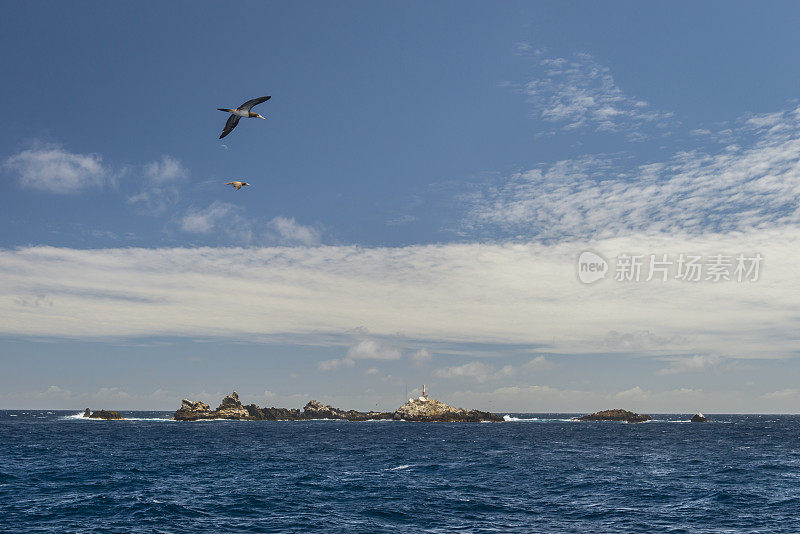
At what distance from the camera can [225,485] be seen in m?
56.0

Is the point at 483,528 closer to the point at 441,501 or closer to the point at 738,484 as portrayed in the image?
the point at 441,501

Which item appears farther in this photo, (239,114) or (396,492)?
(396,492)

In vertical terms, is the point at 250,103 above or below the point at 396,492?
above

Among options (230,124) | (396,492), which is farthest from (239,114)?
(396,492)

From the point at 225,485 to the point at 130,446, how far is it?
5827 centimetres

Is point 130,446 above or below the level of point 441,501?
below

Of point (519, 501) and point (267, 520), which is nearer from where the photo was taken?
point (267, 520)

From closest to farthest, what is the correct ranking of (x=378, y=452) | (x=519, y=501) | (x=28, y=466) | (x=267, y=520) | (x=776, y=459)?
(x=267, y=520)
(x=519, y=501)
(x=28, y=466)
(x=776, y=459)
(x=378, y=452)

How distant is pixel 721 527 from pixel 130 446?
99556 mm

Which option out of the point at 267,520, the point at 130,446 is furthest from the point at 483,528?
the point at 130,446

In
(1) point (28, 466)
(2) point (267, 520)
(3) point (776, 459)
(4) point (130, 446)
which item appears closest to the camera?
(2) point (267, 520)

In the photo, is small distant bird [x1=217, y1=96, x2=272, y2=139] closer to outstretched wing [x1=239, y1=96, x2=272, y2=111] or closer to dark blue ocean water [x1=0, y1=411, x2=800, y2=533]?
outstretched wing [x1=239, y1=96, x2=272, y2=111]

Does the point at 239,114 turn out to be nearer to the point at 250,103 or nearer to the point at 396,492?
the point at 250,103

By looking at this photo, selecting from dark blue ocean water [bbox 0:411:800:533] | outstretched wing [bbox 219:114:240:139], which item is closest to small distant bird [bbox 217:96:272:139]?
outstretched wing [bbox 219:114:240:139]
